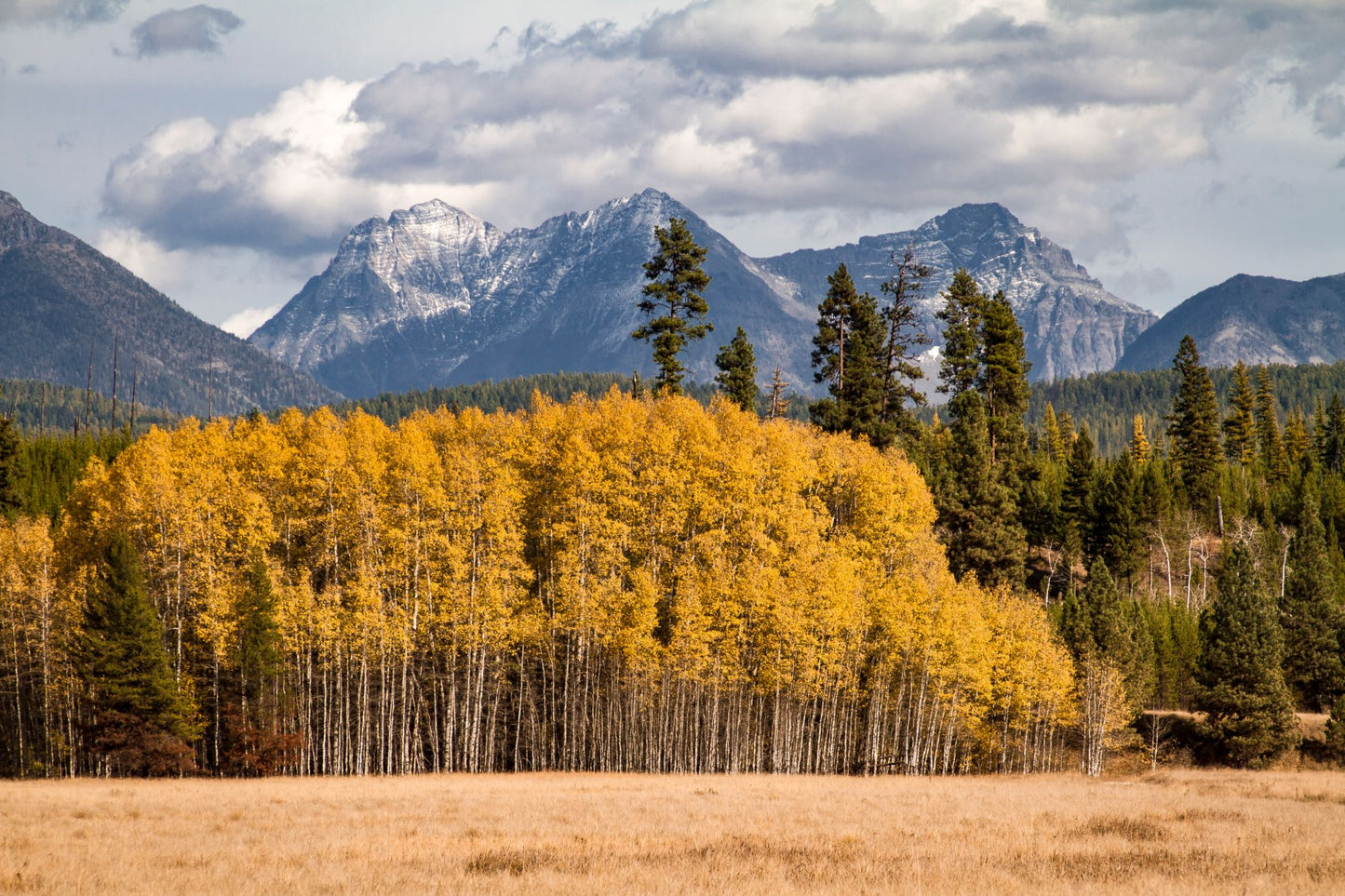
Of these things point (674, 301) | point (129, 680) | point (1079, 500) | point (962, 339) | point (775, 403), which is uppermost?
point (962, 339)

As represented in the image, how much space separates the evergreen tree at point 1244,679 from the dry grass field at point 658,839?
21707 millimetres

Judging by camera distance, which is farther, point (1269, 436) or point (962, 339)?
point (1269, 436)

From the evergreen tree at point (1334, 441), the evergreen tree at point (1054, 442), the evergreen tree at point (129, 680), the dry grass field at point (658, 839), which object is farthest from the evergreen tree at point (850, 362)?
the evergreen tree at point (1334, 441)

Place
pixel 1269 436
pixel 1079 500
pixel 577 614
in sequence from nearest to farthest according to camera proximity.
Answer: pixel 577 614, pixel 1079 500, pixel 1269 436

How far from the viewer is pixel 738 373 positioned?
3312 inches

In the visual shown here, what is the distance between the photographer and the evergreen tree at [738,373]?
82750 mm

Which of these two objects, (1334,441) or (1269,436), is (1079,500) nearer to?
(1269,436)

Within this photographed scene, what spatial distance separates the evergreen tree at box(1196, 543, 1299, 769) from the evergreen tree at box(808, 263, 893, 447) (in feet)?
74.1

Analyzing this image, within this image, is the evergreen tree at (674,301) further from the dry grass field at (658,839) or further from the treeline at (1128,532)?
the dry grass field at (658,839)

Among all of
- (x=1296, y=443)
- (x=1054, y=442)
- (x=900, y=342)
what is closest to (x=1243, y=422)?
(x=1296, y=443)

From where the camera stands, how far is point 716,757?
6044 cm

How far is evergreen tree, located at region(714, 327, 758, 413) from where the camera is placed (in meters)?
82.8

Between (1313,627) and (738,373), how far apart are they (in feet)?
128

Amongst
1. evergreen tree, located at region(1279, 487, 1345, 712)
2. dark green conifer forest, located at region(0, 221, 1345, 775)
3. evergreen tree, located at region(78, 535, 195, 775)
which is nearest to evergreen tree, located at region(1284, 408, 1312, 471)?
evergreen tree, located at region(1279, 487, 1345, 712)
